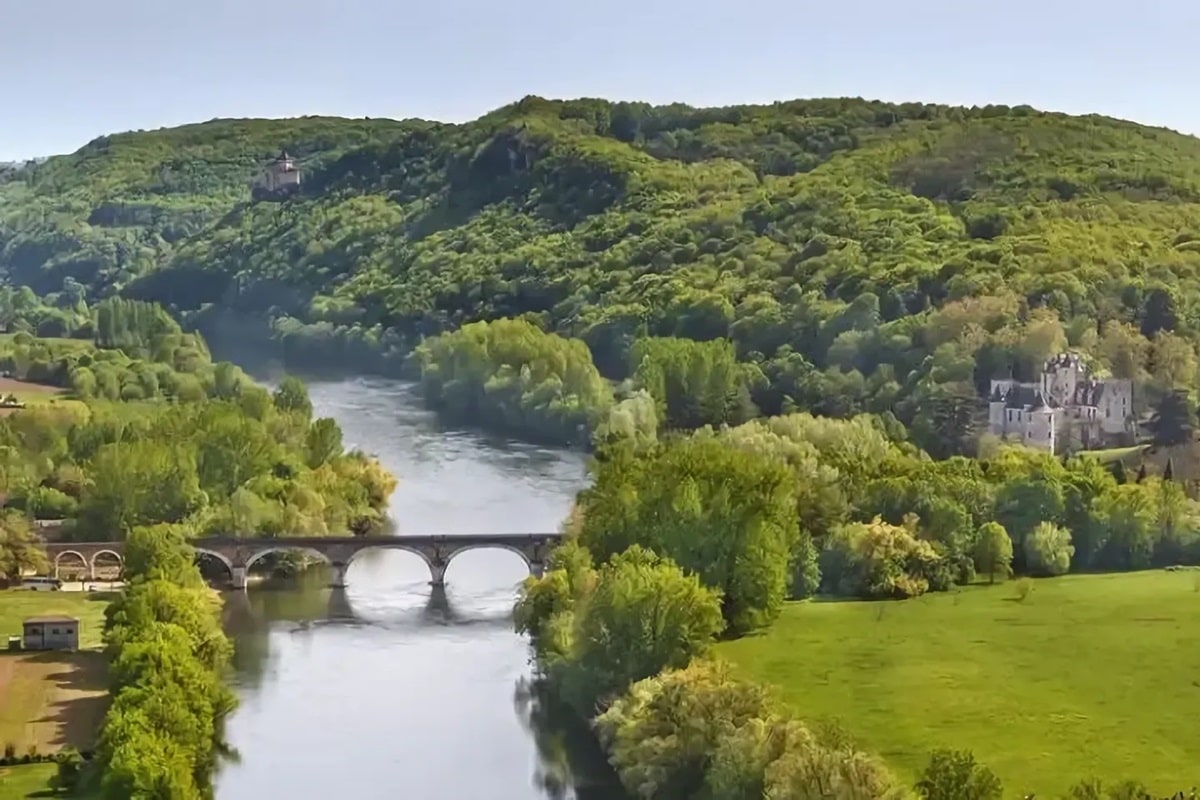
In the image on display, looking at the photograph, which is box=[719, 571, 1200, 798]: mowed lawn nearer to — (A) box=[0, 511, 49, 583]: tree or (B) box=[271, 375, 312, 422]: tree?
(A) box=[0, 511, 49, 583]: tree

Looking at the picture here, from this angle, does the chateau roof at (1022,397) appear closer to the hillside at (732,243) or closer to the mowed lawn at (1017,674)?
the hillside at (732,243)

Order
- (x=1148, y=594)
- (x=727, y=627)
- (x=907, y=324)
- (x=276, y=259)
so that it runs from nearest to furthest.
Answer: (x=727, y=627) → (x=1148, y=594) → (x=907, y=324) → (x=276, y=259)

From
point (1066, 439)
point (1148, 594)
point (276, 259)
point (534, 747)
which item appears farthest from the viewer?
point (276, 259)

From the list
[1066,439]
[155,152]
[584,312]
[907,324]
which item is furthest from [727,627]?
[155,152]

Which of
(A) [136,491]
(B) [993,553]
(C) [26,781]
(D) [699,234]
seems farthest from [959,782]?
(D) [699,234]

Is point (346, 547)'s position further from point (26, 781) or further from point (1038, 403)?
point (1038, 403)

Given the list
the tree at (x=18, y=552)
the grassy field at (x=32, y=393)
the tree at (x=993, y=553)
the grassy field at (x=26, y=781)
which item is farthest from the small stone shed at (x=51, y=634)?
the grassy field at (x=32, y=393)

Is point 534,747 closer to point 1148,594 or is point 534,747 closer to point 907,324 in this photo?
point 1148,594
